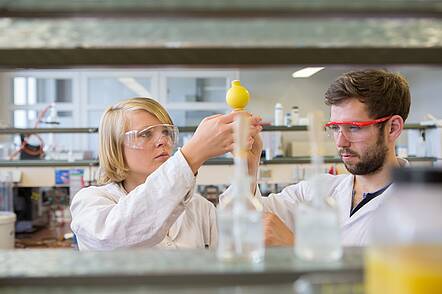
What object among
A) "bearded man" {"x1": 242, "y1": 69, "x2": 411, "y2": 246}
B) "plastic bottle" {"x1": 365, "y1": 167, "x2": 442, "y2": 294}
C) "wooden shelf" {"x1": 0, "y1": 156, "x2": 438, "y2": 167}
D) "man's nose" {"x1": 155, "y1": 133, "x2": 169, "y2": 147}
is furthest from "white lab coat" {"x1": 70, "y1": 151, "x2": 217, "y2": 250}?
"wooden shelf" {"x1": 0, "y1": 156, "x2": 438, "y2": 167}

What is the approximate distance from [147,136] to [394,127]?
3.51 feet

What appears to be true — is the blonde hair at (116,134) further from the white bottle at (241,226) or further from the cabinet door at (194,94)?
the cabinet door at (194,94)

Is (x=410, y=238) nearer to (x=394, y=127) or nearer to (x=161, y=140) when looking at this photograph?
(x=161, y=140)

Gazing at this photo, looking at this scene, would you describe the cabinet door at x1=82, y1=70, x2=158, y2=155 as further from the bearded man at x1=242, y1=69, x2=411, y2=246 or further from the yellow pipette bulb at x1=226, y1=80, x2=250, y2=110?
the yellow pipette bulb at x1=226, y1=80, x2=250, y2=110

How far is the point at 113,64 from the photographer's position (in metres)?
0.59

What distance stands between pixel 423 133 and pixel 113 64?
15.8 feet

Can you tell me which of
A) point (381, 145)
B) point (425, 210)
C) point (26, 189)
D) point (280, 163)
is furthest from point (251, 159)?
point (26, 189)

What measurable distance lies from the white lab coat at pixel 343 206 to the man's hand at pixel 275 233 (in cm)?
34

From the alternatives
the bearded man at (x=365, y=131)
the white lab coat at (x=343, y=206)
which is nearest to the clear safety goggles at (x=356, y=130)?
the bearded man at (x=365, y=131)

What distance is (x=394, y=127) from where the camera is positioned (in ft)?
6.50

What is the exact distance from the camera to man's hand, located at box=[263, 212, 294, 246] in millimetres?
1148

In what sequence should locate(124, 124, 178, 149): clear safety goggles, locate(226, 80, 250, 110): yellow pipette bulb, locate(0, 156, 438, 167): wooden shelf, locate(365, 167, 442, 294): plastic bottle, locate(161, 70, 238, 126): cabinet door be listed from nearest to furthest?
1. locate(365, 167, 442, 294): plastic bottle
2. locate(226, 80, 250, 110): yellow pipette bulb
3. locate(124, 124, 178, 149): clear safety goggles
4. locate(0, 156, 438, 167): wooden shelf
5. locate(161, 70, 238, 126): cabinet door

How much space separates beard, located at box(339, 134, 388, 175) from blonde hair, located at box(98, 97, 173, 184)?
82cm

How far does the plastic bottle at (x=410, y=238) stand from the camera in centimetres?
49
